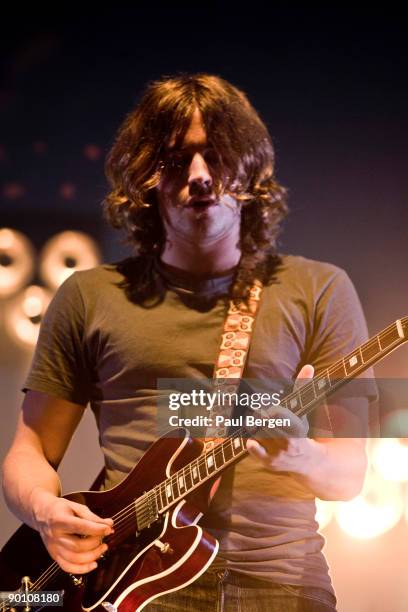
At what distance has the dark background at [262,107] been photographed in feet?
5.96

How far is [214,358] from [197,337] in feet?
0.20

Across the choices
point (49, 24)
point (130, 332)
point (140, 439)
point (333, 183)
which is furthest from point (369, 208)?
point (49, 24)

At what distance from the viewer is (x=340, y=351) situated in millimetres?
1433

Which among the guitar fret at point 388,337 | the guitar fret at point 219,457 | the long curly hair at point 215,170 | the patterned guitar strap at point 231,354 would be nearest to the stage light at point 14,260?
the long curly hair at point 215,170

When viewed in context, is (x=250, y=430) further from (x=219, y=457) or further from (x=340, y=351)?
(x=340, y=351)

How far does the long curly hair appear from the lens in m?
1.59

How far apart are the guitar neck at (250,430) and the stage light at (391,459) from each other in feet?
2.21

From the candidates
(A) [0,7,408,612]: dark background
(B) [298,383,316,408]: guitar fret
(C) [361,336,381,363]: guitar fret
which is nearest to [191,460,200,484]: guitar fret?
(B) [298,383,316,408]: guitar fret

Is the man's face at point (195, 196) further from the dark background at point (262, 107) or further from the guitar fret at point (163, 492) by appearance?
the guitar fret at point (163, 492)

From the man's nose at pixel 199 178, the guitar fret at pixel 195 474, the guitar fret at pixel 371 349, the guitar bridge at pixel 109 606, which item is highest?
the man's nose at pixel 199 178

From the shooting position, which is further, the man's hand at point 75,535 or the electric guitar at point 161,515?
the man's hand at point 75,535

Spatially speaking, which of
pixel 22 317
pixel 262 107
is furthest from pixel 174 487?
pixel 262 107

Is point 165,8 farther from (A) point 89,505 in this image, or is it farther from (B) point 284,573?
(B) point 284,573

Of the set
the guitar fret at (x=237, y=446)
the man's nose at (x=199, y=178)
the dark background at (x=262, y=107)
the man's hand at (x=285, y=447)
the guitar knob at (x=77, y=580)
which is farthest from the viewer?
the dark background at (x=262, y=107)
